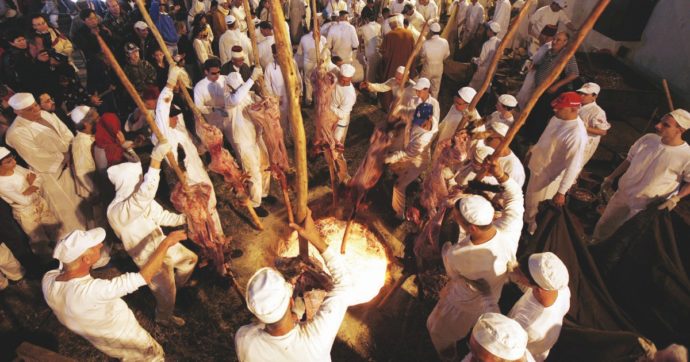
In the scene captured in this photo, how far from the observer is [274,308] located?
2.49 m

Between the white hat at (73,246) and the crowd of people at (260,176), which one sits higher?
the white hat at (73,246)

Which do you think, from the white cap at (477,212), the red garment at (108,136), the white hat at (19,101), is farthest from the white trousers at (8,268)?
the white cap at (477,212)

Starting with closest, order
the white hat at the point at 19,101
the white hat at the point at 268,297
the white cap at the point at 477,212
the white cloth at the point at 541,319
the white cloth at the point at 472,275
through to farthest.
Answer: the white hat at the point at 268,297, the white cloth at the point at 541,319, the white cap at the point at 477,212, the white cloth at the point at 472,275, the white hat at the point at 19,101

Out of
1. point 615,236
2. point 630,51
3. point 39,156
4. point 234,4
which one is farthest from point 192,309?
point 630,51

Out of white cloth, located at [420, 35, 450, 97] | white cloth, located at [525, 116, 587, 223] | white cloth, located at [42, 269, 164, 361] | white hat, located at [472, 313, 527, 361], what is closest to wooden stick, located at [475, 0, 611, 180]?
white hat, located at [472, 313, 527, 361]

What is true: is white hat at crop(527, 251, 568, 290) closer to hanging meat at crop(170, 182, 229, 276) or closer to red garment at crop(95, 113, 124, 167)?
hanging meat at crop(170, 182, 229, 276)

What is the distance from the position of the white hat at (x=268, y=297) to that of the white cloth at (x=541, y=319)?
2.10m

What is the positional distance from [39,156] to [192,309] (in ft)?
10.5

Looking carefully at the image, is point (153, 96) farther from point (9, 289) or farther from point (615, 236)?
point (615, 236)

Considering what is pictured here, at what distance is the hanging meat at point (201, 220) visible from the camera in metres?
4.68

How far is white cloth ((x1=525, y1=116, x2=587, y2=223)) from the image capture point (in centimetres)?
540

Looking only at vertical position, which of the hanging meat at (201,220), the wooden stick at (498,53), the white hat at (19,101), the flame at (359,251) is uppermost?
the wooden stick at (498,53)

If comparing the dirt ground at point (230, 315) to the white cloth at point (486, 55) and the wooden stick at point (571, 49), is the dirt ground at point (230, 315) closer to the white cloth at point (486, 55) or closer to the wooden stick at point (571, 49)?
the wooden stick at point (571, 49)

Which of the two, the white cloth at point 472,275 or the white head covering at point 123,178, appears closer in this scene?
the white cloth at point 472,275
